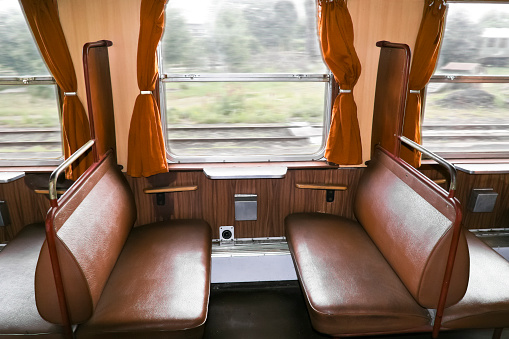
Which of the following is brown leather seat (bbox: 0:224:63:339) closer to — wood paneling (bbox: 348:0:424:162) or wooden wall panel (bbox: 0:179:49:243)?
wooden wall panel (bbox: 0:179:49:243)

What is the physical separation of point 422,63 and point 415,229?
1480 mm

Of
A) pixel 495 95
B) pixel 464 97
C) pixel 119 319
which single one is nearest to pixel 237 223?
pixel 119 319

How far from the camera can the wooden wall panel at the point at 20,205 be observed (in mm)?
2943

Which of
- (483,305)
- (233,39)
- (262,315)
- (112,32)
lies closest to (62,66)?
(112,32)

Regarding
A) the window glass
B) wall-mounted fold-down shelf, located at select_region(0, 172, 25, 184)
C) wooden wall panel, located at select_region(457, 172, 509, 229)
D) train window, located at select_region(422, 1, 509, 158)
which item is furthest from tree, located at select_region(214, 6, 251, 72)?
wooden wall panel, located at select_region(457, 172, 509, 229)

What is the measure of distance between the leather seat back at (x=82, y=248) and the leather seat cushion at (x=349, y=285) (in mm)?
1150

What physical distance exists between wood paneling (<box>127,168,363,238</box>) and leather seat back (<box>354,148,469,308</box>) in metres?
0.45

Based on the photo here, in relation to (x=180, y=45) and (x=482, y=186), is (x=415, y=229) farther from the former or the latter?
(x=180, y=45)

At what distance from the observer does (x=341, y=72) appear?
9.27 ft

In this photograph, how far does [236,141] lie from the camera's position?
130 inches

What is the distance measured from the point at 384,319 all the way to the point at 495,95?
2.50 m

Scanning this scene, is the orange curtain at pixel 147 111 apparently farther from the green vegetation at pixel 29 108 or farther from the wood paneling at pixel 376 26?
the wood paneling at pixel 376 26

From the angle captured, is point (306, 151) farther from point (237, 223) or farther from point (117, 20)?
point (117, 20)

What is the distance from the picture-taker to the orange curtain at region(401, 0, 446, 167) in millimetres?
2832
